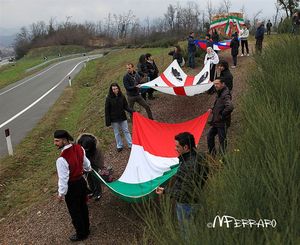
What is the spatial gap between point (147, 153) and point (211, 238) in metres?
5.71

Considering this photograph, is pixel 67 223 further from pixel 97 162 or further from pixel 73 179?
pixel 73 179

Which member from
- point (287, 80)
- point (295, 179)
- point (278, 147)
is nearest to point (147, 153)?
point (287, 80)

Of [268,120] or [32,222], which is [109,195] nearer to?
[32,222]

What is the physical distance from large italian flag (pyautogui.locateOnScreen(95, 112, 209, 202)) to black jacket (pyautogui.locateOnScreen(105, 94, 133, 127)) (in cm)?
45

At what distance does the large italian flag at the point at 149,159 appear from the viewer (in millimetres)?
6484

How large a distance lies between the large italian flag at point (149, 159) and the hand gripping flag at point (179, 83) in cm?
273

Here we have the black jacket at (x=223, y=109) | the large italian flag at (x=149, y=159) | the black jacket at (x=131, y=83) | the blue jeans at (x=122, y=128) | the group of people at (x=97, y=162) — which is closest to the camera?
the group of people at (x=97, y=162)

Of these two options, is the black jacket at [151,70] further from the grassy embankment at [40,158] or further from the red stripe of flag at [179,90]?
the grassy embankment at [40,158]

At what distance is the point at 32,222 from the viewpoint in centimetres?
752

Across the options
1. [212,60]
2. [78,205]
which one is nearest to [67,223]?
[78,205]

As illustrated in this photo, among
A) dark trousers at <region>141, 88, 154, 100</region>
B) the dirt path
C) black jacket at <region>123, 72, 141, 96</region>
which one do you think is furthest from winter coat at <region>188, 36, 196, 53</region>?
the dirt path

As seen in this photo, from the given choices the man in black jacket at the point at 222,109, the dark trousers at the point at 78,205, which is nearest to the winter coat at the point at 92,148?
the dark trousers at the point at 78,205

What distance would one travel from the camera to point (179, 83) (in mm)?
13523

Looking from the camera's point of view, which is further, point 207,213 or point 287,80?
point 287,80
